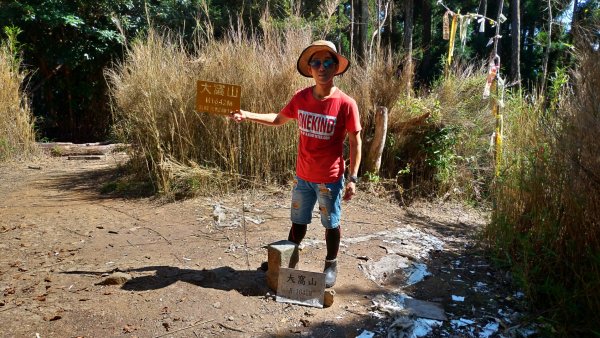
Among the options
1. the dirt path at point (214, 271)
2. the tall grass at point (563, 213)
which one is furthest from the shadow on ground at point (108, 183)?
the tall grass at point (563, 213)

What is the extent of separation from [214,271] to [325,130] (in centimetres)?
138

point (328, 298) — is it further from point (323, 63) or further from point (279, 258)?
point (323, 63)

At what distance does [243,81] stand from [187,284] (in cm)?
311

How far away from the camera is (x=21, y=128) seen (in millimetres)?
7484

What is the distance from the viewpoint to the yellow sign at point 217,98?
122 inches

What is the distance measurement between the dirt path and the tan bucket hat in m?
1.54

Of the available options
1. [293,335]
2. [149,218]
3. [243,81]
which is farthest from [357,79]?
[293,335]

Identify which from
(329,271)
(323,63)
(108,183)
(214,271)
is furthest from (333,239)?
(108,183)

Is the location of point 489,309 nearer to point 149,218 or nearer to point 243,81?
point 149,218

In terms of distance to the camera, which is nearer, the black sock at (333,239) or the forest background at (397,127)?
the forest background at (397,127)

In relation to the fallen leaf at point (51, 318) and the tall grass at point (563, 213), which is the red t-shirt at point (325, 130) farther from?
the fallen leaf at point (51, 318)

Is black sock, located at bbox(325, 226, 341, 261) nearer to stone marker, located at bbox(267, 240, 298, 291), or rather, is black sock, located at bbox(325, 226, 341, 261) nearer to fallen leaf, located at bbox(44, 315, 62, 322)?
stone marker, located at bbox(267, 240, 298, 291)

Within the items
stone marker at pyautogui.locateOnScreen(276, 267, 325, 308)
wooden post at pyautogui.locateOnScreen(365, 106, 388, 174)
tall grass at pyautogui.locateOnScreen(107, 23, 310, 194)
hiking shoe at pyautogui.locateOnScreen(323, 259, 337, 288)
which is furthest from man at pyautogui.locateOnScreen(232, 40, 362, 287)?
wooden post at pyautogui.locateOnScreen(365, 106, 388, 174)

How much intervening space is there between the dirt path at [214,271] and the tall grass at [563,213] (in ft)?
0.93
